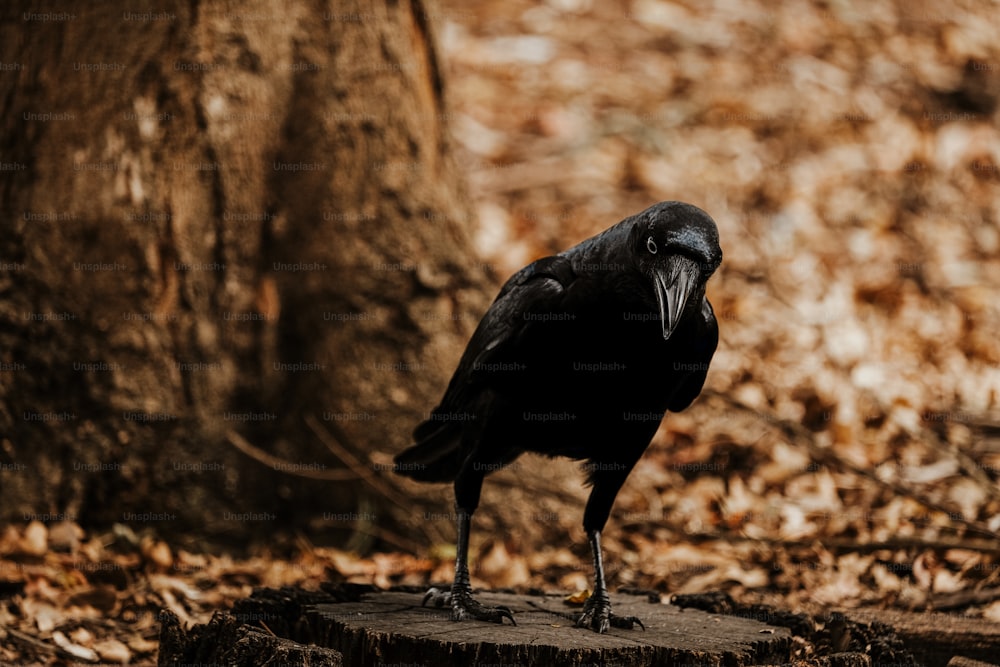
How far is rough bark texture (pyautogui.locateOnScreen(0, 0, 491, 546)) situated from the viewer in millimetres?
4785

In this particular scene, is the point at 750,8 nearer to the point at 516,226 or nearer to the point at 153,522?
the point at 516,226

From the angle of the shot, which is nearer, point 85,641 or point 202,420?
point 85,641

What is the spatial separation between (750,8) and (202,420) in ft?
24.8

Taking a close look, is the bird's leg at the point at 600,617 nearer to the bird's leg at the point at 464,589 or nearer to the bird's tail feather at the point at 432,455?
the bird's leg at the point at 464,589

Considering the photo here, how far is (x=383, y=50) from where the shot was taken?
17.6 ft

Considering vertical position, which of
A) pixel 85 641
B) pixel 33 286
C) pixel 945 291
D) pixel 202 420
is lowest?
pixel 85 641

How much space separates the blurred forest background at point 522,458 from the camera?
4.75 meters

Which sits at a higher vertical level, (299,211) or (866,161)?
(866,161)

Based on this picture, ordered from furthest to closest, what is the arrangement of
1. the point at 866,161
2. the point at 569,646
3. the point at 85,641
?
the point at 866,161
the point at 85,641
the point at 569,646

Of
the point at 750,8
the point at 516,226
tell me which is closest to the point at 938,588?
the point at 516,226

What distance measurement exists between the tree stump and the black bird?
152 millimetres

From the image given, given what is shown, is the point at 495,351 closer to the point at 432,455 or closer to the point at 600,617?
the point at 432,455

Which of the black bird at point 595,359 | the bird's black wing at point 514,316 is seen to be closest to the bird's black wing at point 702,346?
the black bird at point 595,359

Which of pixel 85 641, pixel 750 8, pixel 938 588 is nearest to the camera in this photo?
pixel 85 641
